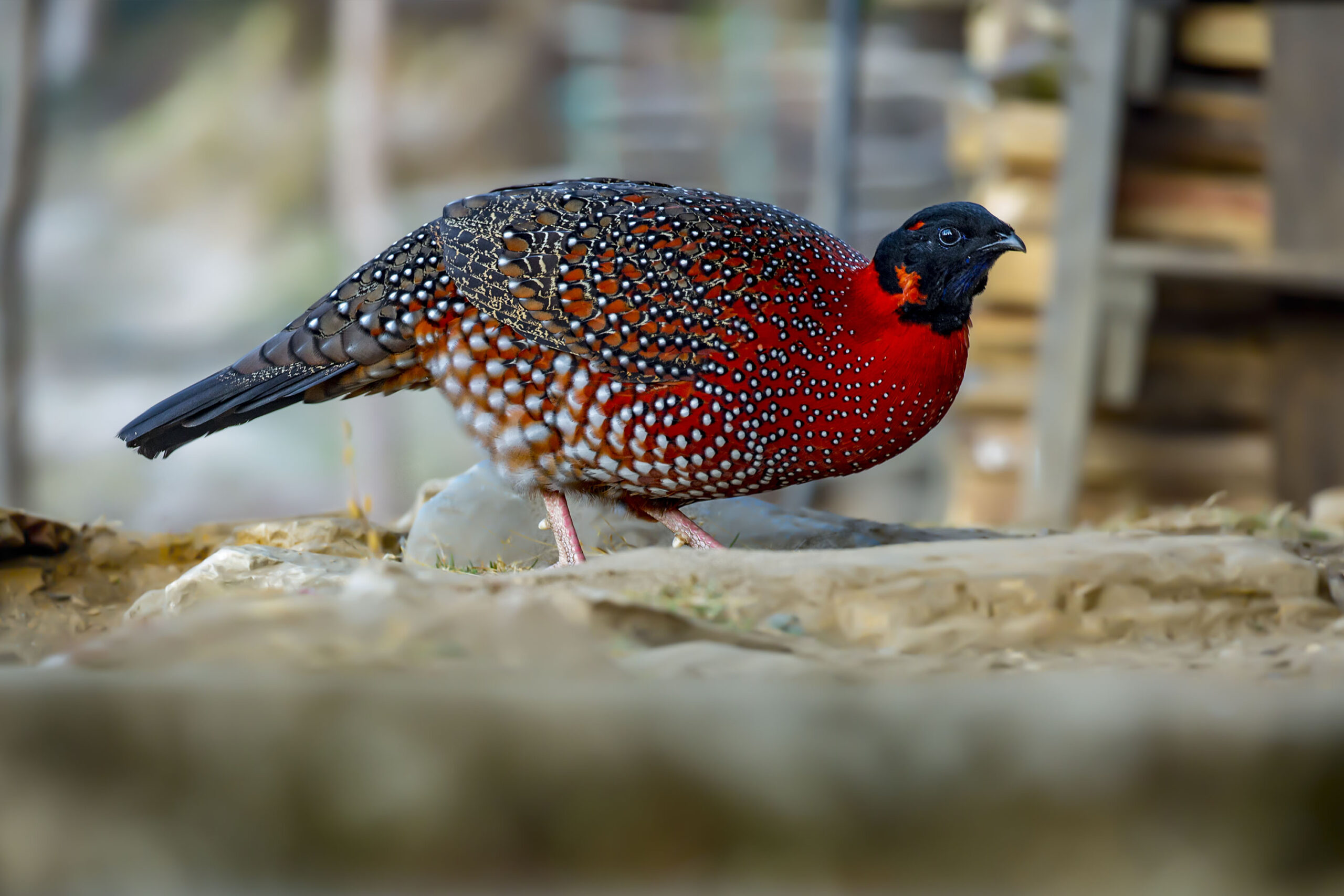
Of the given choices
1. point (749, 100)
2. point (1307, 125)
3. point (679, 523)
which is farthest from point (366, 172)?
point (679, 523)

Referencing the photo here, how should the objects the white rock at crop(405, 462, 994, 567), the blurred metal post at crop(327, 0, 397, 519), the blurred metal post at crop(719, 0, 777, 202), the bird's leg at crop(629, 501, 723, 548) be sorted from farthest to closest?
the blurred metal post at crop(719, 0, 777, 202) → the blurred metal post at crop(327, 0, 397, 519) → the white rock at crop(405, 462, 994, 567) → the bird's leg at crop(629, 501, 723, 548)

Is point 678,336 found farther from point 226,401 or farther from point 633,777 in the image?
point 633,777

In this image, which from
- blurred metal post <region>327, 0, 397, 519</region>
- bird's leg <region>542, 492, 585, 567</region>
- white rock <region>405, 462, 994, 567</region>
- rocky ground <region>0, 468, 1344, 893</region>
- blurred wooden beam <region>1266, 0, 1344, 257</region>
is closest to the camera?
rocky ground <region>0, 468, 1344, 893</region>

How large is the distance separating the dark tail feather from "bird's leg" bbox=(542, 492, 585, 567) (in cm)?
69

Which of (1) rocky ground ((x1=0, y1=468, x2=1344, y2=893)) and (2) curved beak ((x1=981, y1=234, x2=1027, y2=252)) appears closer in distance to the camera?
(1) rocky ground ((x1=0, y1=468, x2=1344, y2=893))

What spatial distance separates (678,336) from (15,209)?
8313mm

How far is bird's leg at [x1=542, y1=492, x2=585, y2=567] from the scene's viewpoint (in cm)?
360

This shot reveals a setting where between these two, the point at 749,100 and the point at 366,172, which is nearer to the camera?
the point at 366,172

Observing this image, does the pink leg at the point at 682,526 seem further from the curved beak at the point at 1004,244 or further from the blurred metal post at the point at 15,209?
the blurred metal post at the point at 15,209

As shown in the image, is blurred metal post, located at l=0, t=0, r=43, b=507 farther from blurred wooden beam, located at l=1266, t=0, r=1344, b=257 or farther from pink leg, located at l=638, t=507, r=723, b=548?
blurred wooden beam, located at l=1266, t=0, r=1344, b=257

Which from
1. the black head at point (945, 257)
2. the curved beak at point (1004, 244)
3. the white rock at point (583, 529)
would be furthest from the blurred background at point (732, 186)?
the curved beak at point (1004, 244)

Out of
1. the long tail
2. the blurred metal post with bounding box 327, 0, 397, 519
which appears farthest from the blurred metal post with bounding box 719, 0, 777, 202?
the long tail

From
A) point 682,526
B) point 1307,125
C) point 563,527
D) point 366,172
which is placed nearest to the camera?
point 563,527

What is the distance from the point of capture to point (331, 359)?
3715mm
